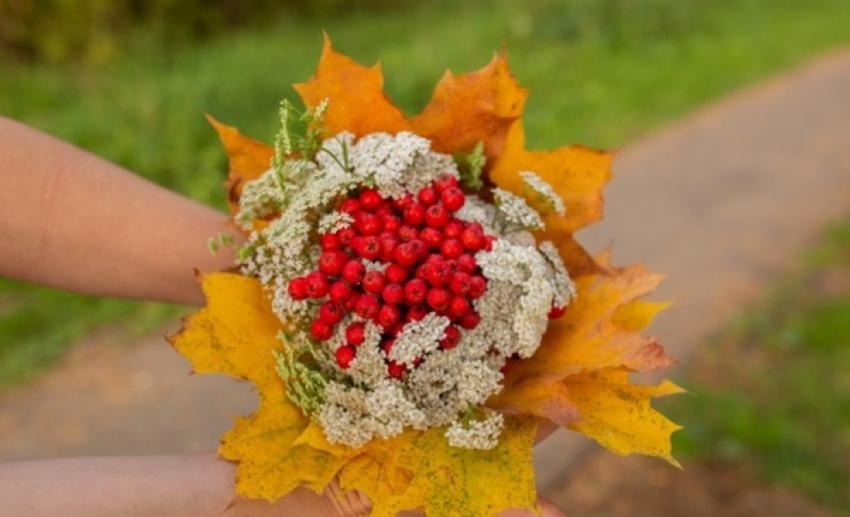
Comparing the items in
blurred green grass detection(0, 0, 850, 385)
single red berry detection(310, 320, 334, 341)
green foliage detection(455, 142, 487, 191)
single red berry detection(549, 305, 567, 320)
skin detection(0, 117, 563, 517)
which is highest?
blurred green grass detection(0, 0, 850, 385)

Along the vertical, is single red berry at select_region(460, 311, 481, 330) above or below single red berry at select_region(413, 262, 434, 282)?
below

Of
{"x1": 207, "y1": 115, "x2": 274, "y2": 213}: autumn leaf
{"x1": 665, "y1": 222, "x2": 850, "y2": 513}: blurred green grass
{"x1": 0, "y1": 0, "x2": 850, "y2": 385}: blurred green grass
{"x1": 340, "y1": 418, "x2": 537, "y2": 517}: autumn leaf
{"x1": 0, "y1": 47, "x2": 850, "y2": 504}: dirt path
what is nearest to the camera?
{"x1": 340, "y1": 418, "x2": 537, "y2": 517}: autumn leaf

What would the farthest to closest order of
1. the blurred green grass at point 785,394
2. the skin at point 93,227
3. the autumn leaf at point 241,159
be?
1. the blurred green grass at point 785,394
2. the skin at point 93,227
3. the autumn leaf at point 241,159

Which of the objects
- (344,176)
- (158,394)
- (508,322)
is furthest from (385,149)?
(158,394)

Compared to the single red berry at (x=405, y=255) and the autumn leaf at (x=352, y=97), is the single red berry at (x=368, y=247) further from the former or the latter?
the autumn leaf at (x=352, y=97)

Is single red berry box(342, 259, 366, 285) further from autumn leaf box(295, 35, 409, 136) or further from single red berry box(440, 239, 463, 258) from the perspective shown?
autumn leaf box(295, 35, 409, 136)

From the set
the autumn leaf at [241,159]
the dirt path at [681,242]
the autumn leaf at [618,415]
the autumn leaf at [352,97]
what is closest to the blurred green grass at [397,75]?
the dirt path at [681,242]

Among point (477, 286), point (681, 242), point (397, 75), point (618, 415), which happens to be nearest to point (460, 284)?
point (477, 286)

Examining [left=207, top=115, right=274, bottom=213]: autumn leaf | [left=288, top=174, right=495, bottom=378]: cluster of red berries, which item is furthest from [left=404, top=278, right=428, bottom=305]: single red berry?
[left=207, top=115, right=274, bottom=213]: autumn leaf
